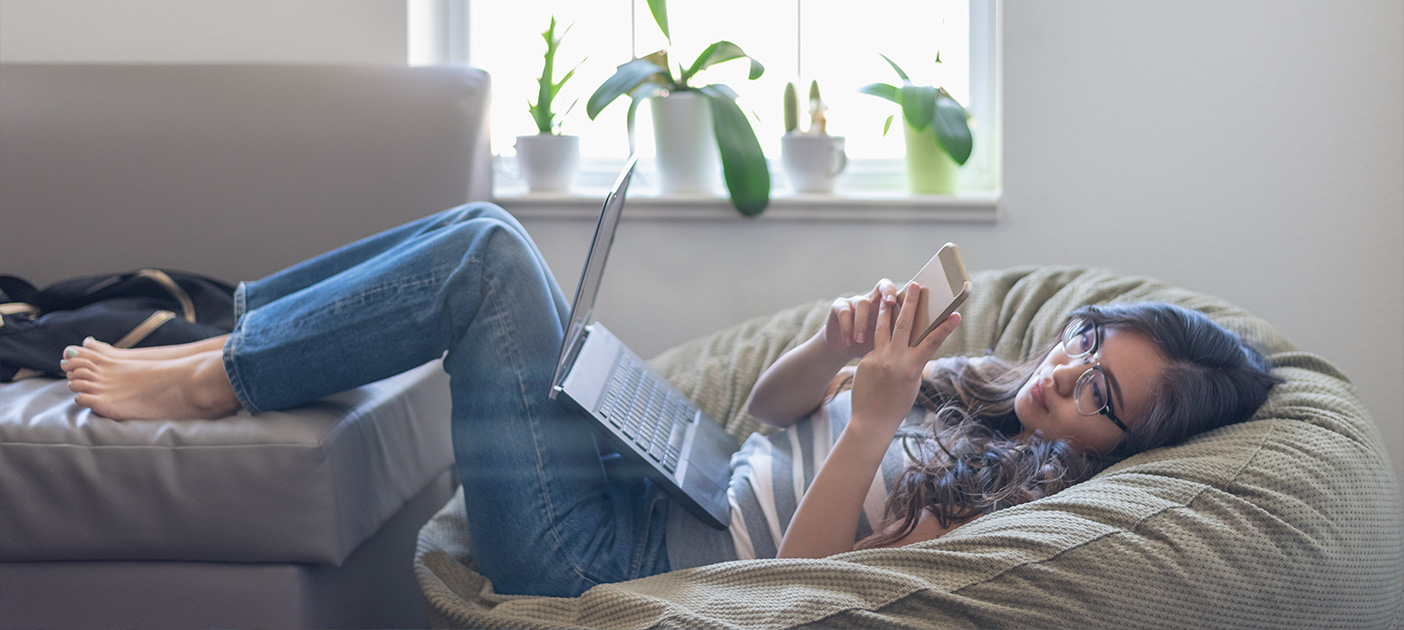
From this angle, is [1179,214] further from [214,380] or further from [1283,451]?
[214,380]

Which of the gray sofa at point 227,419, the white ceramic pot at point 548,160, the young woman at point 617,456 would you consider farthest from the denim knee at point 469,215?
the white ceramic pot at point 548,160

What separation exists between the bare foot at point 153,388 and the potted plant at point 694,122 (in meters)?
0.83

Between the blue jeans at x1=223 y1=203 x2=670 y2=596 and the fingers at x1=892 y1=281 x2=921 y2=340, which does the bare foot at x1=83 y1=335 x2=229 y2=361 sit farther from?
the fingers at x1=892 y1=281 x2=921 y2=340

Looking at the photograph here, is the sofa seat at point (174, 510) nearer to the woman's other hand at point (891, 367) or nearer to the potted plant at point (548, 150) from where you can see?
the woman's other hand at point (891, 367)

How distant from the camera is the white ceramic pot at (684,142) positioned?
1.70 m

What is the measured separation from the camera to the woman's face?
92 cm

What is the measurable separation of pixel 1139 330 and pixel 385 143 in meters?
1.24

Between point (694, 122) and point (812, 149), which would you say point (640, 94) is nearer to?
point (694, 122)

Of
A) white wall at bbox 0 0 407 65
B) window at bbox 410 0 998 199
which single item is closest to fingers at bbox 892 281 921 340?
window at bbox 410 0 998 199

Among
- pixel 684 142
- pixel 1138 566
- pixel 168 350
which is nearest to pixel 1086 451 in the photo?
pixel 1138 566

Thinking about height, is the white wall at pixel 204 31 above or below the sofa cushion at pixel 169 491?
above

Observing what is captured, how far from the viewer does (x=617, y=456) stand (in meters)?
1.08

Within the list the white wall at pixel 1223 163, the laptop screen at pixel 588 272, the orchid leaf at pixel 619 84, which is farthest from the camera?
the orchid leaf at pixel 619 84

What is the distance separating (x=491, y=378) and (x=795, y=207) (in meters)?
0.88
